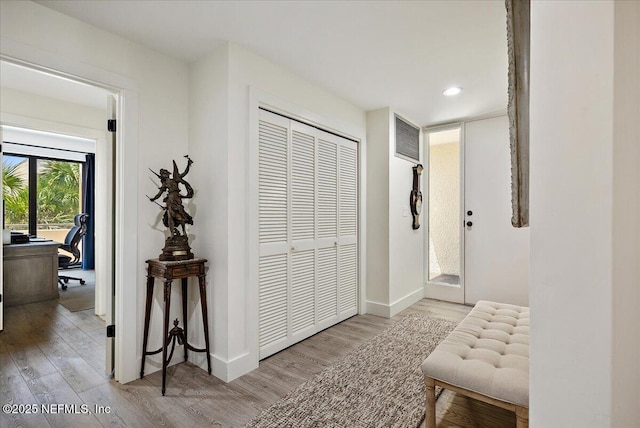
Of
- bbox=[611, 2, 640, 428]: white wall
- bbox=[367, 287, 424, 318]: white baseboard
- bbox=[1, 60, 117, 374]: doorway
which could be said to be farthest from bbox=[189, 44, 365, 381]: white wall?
bbox=[611, 2, 640, 428]: white wall

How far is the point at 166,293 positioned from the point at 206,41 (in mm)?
1763

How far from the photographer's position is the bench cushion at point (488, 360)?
1.31 metres

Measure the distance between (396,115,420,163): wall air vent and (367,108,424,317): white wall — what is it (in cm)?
11

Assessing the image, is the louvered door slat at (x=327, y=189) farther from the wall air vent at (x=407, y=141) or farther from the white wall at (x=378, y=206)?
the wall air vent at (x=407, y=141)

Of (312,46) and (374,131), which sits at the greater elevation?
(312,46)

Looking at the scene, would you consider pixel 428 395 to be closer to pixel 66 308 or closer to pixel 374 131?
pixel 374 131

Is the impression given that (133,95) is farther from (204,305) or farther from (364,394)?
(364,394)

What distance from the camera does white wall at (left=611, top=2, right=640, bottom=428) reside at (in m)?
0.62

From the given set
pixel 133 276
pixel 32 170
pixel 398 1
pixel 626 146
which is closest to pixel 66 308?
pixel 133 276

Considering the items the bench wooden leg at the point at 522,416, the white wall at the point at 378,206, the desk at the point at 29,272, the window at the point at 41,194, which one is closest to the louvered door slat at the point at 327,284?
the white wall at the point at 378,206

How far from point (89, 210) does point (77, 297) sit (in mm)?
3012

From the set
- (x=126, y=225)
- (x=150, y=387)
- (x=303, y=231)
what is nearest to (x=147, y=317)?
(x=150, y=387)

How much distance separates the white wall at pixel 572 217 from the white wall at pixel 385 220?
2775 millimetres

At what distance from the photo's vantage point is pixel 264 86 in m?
2.39
